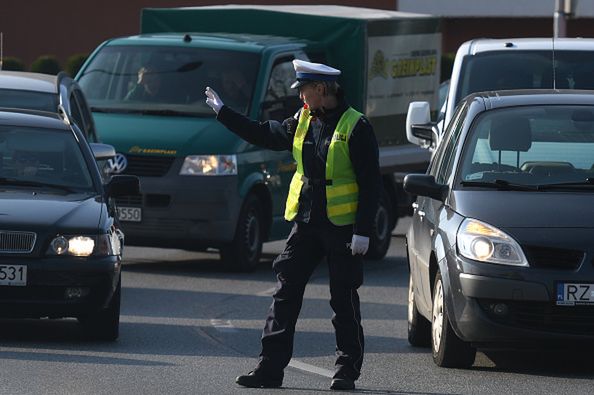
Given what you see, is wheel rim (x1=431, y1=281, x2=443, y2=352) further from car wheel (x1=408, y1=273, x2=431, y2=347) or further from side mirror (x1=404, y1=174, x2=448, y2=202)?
car wheel (x1=408, y1=273, x2=431, y2=347)

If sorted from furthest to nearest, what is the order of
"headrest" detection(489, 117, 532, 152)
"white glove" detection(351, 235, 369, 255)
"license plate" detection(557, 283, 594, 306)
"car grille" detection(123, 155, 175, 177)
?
1. "car grille" detection(123, 155, 175, 177)
2. "headrest" detection(489, 117, 532, 152)
3. "license plate" detection(557, 283, 594, 306)
4. "white glove" detection(351, 235, 369, 255)

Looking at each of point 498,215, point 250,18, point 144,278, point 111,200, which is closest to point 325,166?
point 498,215

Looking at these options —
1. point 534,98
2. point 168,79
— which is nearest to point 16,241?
point 534,98

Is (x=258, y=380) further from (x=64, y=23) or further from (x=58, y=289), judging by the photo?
(x=64, y=23)

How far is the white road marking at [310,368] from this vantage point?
10.3 m

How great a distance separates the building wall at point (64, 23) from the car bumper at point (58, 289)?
107 ft

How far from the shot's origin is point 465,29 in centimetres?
4431

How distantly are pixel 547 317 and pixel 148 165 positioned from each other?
764 cm

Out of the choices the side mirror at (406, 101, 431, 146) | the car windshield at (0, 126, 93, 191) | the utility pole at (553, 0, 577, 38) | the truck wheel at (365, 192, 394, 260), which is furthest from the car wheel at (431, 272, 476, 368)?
the utility pole at (553, 0, 577, 38)

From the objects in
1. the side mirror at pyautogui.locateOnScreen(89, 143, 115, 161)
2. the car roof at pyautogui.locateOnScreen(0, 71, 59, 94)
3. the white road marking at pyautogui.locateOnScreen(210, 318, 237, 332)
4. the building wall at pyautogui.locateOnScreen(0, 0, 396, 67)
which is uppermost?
the car roof at pyautogui.locateOnScreen(0, 71, 59, 94)

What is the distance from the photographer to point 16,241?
36.9 ft

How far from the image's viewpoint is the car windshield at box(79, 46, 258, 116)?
1755 cm

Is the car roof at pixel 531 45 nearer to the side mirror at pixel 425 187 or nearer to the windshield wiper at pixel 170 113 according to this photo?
the windshield wiper at pixel 170 113

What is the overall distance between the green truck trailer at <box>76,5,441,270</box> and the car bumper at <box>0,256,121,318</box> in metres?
5.22
